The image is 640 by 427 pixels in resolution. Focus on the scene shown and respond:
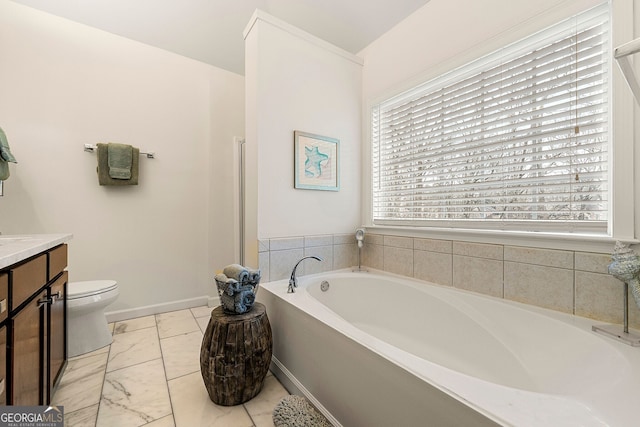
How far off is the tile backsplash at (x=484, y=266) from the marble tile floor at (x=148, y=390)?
76 cm

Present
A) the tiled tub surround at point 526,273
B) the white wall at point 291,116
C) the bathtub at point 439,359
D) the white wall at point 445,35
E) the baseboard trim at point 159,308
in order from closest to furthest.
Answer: the bathtub at point 439,359
the tiled tub surround at point 526,273
the white wall at point 445,35
the white wall at point 291,116
the baseboard trim at point 159,308

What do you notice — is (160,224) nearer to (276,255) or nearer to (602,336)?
(276,255)

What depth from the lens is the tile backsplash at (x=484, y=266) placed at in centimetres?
117

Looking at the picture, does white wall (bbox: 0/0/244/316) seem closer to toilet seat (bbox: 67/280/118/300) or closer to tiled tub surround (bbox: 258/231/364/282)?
toilet seat (bbox: 67/280/118/300)

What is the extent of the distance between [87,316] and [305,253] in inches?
65.4

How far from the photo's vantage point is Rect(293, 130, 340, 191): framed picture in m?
2.05

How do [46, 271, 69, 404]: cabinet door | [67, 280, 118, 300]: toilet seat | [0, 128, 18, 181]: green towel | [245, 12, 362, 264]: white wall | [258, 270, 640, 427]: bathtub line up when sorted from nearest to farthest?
Result: [258, 270, 640, 427]: bathtub < [46, 271, 69, 404]: cabinet door < [0, 128, 18, 181]: green towel < [67, 280, 118, 300]: toilet seat < [245, 12, 362, 264]: white wall

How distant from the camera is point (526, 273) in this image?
1.39 meters

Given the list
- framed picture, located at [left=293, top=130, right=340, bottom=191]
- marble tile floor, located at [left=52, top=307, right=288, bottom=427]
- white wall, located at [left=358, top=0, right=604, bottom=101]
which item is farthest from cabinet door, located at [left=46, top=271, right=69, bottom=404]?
white wall, located at [left=358, top=0, right=604, bottom=101]

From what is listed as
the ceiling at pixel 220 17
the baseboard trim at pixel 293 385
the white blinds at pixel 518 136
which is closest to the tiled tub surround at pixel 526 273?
the white blinds at pixel 518 136

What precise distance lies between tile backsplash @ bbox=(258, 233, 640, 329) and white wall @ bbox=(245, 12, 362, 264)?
17 cm

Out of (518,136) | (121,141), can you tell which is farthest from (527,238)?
(121,141)

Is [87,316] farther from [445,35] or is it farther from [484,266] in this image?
[445,35]

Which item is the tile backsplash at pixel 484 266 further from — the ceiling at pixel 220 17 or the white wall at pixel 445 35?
the ceiling at pixel 220 17
